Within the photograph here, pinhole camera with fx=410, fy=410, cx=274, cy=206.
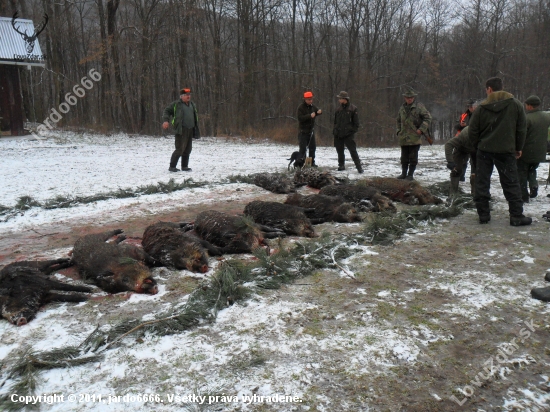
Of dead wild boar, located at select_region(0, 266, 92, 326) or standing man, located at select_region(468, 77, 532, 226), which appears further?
standing man, located at select_region(468, 77, 532, 226)

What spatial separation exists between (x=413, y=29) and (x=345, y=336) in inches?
1648

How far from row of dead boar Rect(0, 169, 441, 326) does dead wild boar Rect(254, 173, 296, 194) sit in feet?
4.33

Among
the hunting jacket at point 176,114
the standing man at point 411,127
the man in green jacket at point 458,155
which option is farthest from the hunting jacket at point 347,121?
the hunting jacket at point 176,114

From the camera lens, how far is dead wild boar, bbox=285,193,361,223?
6480 millimetres

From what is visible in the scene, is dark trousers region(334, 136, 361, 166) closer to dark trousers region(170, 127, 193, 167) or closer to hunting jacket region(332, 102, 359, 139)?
hunting jacket region(332, 102, 359, 139)

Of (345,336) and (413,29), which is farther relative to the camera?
(413,29)

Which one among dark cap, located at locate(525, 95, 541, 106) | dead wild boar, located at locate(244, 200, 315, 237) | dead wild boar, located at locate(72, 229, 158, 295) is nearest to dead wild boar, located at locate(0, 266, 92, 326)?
dead wild boar, located at locate(72, 229, 158, 295)

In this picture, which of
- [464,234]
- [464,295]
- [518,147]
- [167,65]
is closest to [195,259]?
[464,295]

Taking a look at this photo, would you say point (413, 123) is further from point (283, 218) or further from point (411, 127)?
point (283, 218)

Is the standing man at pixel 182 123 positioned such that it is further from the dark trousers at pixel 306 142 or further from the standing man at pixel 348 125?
the standing man at pixel 348 125

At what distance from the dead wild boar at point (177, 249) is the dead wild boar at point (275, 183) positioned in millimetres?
3805

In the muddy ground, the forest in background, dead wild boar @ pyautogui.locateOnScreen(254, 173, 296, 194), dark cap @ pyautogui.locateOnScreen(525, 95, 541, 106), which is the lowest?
the muddy ground

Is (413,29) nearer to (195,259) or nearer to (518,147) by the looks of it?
(518,147)

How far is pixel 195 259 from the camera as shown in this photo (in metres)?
4.58
